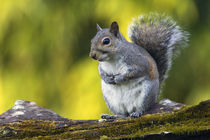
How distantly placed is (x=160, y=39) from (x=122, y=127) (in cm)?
117

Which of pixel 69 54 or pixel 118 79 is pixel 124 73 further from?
pixel 69 54

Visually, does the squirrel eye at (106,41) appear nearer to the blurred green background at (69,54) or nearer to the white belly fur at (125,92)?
the white belly fur at (125,92)

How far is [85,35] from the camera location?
18.9ft

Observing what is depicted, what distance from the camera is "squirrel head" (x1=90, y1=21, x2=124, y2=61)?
279 cm

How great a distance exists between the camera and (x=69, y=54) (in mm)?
5645

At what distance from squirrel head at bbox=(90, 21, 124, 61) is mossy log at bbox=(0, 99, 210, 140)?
46 centimetres

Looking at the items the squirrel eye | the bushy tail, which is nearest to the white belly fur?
the squirrel eye

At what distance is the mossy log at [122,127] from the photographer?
1977 mm

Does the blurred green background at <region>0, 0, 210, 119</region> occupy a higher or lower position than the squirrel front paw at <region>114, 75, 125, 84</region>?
higher

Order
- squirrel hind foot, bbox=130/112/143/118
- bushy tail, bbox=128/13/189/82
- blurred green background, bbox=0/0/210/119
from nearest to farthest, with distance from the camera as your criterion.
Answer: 1. squirrel hind foot, bbox=130/112/143/118
2. bushy tail, bbox=128/13/189/82
3. blurred green background, bbox=0/0/210/119

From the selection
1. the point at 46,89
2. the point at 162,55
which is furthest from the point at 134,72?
the point at 46,89

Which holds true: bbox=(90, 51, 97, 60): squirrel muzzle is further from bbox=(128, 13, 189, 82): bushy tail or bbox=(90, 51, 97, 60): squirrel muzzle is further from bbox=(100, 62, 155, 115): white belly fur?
bbox=(128, 13, 189, 82): bushy tail

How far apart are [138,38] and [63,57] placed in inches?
98.0

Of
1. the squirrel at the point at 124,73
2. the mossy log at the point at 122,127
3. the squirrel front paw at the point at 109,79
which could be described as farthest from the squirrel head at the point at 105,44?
the mossy log at the point at 122,127
